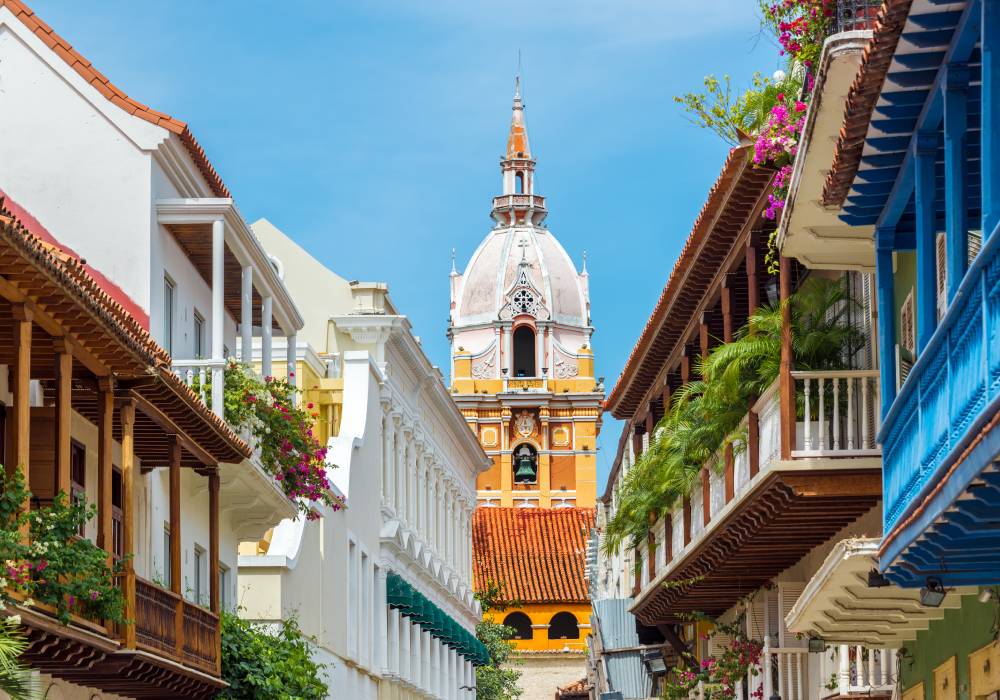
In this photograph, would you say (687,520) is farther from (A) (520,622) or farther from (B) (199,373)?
(A) (520,622)

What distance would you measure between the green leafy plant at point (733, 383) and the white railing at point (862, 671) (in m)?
2.38

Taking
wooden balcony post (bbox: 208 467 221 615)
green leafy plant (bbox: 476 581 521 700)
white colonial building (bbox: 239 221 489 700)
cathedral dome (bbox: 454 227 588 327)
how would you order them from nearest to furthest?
1. wooden balcony post (bbox: 208 467 221 615)
2. white colonial building (bbox: 239 221 489 700)
3. green leafy plant (bbox: 476 581 521 700)
4. cathedral dome (bbox: 454 227 588 327)

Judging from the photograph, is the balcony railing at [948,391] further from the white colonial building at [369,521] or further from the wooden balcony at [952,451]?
the white colonial building at [369,521]

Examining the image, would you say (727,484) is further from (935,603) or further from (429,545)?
(429,545)

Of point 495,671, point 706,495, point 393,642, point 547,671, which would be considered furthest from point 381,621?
point 547,671

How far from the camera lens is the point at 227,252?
26.3 m

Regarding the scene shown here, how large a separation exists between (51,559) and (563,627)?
230ft

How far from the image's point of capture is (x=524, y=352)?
94562 mm

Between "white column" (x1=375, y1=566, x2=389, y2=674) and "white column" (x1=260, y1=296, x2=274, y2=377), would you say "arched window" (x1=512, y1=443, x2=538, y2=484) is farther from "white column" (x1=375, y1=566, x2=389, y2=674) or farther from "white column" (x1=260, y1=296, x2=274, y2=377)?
"white column" (x1=260, y1=296, x2=274, y2=377)

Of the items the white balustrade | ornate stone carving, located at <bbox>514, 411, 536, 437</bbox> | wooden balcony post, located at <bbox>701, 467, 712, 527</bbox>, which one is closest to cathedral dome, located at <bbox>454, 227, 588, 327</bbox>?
ornate stone carving, located at <bbox>514, 411, 536, 437</bbox>

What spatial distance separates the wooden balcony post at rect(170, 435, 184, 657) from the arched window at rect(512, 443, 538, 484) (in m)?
70.8

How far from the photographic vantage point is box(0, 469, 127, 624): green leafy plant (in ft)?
46.3

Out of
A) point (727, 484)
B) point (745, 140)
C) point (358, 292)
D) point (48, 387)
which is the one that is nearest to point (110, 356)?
point (48, 387)

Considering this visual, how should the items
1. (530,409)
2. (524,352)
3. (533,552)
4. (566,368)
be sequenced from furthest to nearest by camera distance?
1. (524,352)
2. (566,368)
3. (530,409)
4. (533,552)
